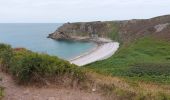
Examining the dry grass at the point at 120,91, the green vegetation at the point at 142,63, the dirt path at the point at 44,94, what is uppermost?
the dry grass at the point at 120,91

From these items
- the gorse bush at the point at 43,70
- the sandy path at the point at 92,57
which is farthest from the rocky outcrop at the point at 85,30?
the gorse bush at the point at 43,70

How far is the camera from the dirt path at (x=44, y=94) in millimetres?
13672

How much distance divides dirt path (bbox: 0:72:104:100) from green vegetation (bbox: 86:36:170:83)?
19633mm

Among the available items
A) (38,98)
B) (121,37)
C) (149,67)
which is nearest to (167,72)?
(149,67)

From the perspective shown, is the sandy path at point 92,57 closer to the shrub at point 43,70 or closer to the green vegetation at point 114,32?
the green vegetation at point 114,32

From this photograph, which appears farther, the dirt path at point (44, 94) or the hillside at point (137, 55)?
the hillside at point (137, 55)

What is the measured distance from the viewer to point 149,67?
4391 centimetres

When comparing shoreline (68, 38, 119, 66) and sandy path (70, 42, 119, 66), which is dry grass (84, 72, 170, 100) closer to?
shoreline (68, 38, 119, 66)

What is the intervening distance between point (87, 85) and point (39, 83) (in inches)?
82.7

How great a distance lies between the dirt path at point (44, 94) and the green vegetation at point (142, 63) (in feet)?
64.4

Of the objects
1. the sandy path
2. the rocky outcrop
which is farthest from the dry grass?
the rocky outcrop

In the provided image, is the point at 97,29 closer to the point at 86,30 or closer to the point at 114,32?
the point at 86,30

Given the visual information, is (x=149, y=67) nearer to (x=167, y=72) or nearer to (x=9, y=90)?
(x=167, y=72)

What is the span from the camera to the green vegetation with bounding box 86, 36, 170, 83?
39.8 metres
